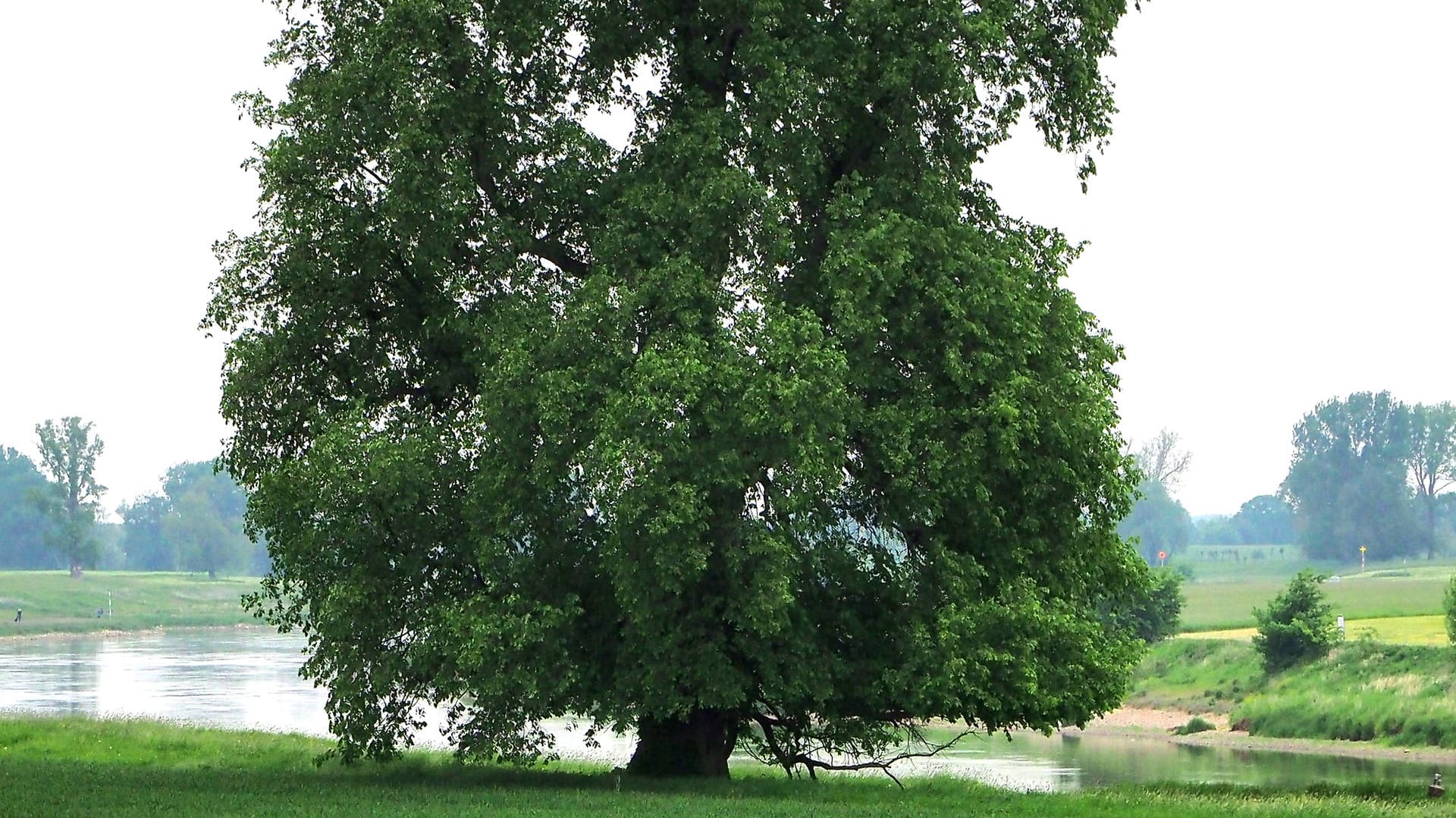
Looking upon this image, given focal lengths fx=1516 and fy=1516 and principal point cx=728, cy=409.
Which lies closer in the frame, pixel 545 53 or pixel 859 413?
pixel 859 413

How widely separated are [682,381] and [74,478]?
155 m

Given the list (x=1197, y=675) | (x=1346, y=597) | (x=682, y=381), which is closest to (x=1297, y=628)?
(x=1197, y=675)

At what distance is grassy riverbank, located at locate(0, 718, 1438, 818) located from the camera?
62.5 ft

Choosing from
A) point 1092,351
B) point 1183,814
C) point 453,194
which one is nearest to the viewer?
point 1183,814

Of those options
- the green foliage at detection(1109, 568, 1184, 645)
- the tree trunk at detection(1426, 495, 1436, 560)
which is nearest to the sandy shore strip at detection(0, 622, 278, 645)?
the green foliage at detection(1109, 568, 1184, 645)

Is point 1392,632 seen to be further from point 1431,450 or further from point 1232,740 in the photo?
point 1431,450

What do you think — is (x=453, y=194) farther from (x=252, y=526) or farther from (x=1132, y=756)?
(x=1132, y=756)

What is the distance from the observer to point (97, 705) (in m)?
54.0

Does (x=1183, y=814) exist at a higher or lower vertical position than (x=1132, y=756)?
higher

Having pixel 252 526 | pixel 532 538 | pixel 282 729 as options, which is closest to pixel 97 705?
pixel 282 729

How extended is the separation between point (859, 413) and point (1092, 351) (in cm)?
504

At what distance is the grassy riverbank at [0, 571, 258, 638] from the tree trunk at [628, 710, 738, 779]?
101 m

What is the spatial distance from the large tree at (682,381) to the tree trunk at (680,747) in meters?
0.07

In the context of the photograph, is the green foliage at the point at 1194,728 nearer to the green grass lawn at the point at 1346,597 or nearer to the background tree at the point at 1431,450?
the green grass lawn at the point at 1346,597
